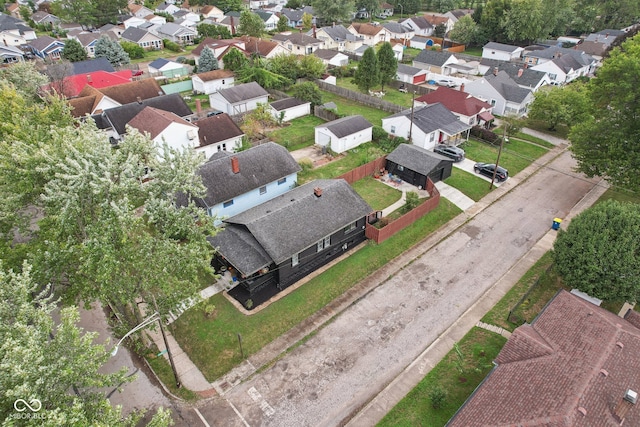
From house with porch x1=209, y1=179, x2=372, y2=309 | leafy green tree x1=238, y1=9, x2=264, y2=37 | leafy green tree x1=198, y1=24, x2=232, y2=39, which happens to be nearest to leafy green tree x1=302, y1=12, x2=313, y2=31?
leafy green tree x1=238, y1=9, x2=264, y2=37

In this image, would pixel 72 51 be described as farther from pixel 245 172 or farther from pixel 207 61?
pixel 245 172

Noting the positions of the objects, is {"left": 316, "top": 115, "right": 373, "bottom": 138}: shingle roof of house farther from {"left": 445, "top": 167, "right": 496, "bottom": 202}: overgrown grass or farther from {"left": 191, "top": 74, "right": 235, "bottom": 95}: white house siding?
{"left": 191, "top": 74, "right": 235, "bottom": 95}: white house siding

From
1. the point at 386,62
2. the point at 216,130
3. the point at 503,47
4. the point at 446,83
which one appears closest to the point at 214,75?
the point at 216,130

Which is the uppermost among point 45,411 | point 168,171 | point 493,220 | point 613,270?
point 168,171

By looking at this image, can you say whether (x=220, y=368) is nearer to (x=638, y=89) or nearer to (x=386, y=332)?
(x=386, y=332)

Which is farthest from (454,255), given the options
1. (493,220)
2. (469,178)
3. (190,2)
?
(190,2)

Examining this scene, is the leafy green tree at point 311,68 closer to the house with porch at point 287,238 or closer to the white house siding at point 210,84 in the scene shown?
the white house siding at point 210,84

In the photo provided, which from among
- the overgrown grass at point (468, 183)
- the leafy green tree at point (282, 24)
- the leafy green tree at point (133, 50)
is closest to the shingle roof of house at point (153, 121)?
the overgrown grass at point (468, 183)
